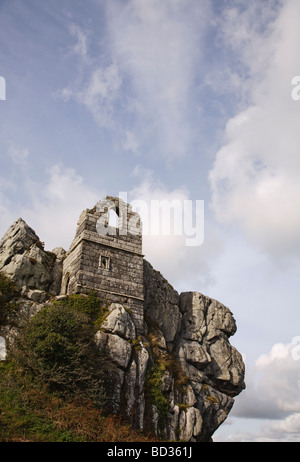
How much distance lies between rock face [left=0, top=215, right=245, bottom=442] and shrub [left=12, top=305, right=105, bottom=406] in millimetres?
1965

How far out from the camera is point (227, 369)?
31.5 m

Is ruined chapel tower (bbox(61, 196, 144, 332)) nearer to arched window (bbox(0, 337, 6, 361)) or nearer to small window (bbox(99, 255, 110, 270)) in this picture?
small window (bbox(99, 255, 110, 270))

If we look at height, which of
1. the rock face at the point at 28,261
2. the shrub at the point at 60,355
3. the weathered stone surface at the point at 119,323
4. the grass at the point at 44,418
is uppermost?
the rock face at the point at 28,261

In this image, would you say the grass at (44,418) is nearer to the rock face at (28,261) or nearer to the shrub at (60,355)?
the shrub at (60,355)

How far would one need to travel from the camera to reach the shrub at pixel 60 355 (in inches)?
683

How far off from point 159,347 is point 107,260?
6.79 metres

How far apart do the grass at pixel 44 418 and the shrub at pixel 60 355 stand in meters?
0.54

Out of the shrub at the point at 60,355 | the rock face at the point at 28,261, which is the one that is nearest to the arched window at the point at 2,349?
the shrub at the point at 60,355

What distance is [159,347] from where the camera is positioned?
26.5 m

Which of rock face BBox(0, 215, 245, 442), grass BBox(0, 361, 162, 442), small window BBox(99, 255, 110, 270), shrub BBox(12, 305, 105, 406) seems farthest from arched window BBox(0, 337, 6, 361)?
small window BBox(99, 255, 110, 270)

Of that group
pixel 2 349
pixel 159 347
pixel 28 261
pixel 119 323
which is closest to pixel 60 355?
pixel 2 349

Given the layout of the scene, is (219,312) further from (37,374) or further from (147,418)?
(37,374)
